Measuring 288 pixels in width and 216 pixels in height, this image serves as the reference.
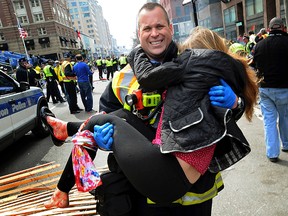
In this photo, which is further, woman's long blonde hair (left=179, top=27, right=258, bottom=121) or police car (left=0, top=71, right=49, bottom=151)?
police car (left=0, top=71, right=49, bottom=151)

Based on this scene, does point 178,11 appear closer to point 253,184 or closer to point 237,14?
point 237,14

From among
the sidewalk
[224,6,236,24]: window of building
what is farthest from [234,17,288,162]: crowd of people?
[224,6,236,24]: window of building

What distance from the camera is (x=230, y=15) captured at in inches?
1375

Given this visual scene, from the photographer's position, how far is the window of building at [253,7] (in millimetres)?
26641

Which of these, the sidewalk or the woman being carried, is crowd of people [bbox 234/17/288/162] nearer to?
the sidewalk

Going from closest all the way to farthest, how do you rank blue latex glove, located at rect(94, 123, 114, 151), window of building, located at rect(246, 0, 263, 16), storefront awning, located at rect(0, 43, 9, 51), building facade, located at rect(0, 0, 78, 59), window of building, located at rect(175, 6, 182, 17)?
blue latex glove, located at rect(94, 123, 114, 151) → window of building, located at rect(246, 0, 263, 16) → storefront awning, located at rect(0, 43, 9, 51) → building facade, located at rect(0, 0, 78, 59) → window of building, located at rect(175, 6, 182, 17)

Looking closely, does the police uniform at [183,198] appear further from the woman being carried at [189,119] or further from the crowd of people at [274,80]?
the crowd of people at [274,80]

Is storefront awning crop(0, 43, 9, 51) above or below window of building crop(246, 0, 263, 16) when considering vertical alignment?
above

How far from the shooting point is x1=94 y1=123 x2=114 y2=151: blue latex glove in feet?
4.61

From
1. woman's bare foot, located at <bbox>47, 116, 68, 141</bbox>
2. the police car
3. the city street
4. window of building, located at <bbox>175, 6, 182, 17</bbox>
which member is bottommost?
the city street

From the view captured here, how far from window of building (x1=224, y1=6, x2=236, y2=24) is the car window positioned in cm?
3305

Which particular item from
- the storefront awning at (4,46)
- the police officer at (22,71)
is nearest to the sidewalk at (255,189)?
the police officer at (22,71)

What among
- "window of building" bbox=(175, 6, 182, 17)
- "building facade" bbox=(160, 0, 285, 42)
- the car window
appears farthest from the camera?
"window of building" bbox=(175, 6, 182, 17)

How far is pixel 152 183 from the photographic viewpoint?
128 cm
